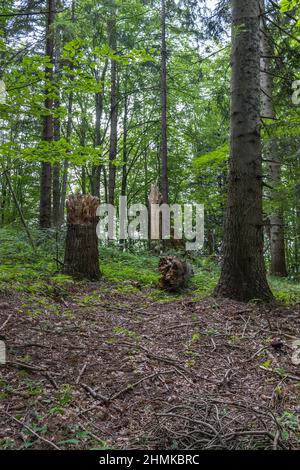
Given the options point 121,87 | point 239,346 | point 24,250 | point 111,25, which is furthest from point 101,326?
point 121,87

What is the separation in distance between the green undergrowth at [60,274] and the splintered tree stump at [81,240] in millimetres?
309

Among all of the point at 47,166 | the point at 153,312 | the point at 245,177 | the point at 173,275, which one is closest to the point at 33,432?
the point at 153,312

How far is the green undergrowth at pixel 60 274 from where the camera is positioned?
5.86 m

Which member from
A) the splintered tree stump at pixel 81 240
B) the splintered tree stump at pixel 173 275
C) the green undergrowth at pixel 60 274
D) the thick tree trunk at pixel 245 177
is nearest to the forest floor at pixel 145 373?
the green undergrowth at pixel 60 274

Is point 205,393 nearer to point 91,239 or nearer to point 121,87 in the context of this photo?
point 91,239

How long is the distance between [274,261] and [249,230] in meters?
5.97

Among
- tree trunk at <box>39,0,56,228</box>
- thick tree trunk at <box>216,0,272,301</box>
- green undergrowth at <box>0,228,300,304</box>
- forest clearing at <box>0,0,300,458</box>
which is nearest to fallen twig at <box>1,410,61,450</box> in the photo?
forest clearing at <box>0,0,300,458</box>

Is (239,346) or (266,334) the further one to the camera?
(266,334)

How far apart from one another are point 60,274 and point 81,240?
781 millimetres

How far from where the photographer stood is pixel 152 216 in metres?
13.2

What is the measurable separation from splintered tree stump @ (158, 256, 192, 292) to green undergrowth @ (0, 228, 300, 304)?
0.17 m

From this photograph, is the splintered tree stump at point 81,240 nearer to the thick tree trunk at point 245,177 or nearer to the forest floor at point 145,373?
the forest floor at point 145,373

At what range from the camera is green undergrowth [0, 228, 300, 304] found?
19.2ft

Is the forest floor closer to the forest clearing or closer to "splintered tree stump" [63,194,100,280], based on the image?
the forest clearing
